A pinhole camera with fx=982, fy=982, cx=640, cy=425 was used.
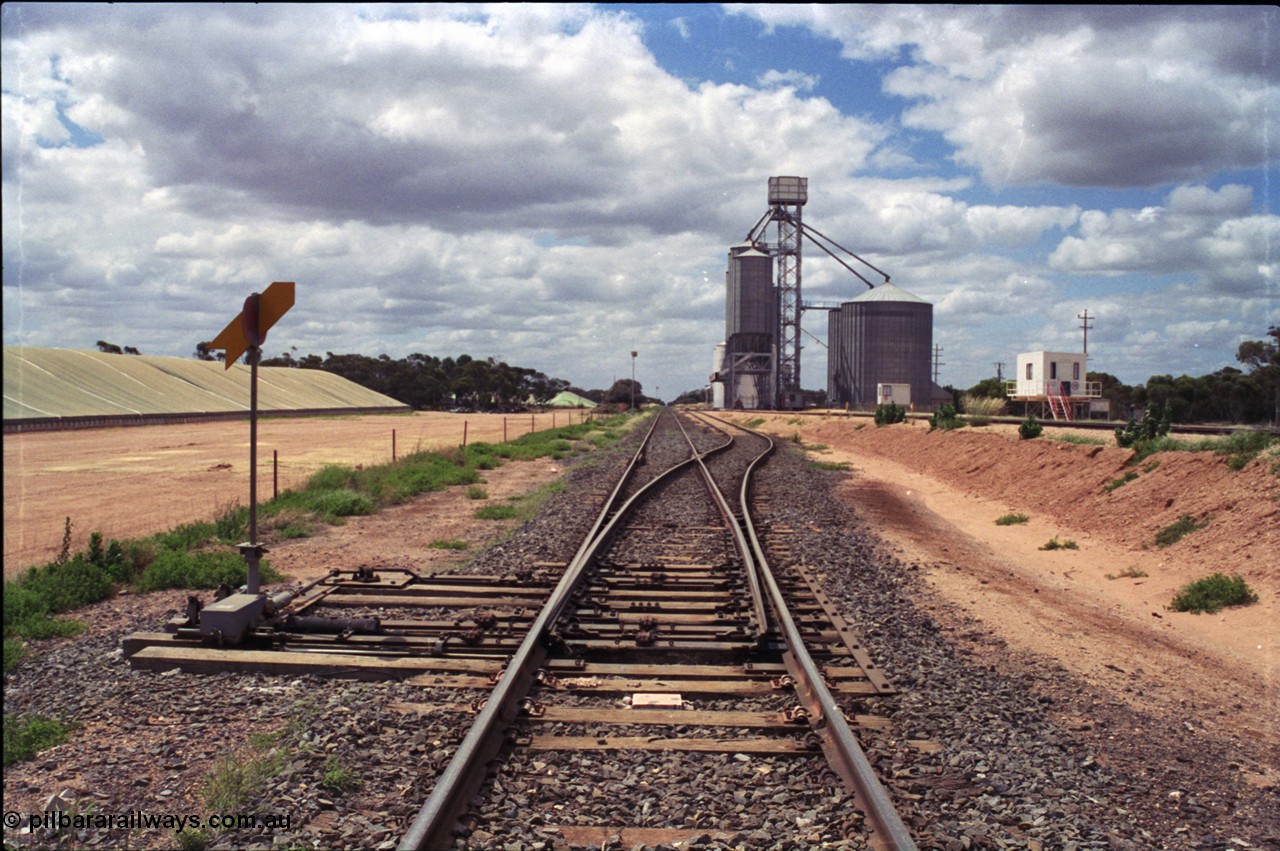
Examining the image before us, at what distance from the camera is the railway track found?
14.5ft

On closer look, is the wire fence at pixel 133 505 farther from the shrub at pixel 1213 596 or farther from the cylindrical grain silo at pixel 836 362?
the cylindrical grain silo at pixel 836 362

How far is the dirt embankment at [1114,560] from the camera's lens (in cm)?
757

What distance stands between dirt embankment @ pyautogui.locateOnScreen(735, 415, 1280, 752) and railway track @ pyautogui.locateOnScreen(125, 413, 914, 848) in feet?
7.30

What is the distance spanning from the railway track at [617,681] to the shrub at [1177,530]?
6.42 metres

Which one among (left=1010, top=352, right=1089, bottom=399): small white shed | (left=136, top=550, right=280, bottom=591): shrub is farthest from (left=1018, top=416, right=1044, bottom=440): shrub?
(left=1010, top=352, right=1089, bottom=399): small white shed

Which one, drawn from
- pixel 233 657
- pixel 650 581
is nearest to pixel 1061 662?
pixel 650 581

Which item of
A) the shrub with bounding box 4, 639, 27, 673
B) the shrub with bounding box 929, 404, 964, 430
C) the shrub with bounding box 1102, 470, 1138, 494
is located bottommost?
the shrub with bounding box 4, 639, 27, 673

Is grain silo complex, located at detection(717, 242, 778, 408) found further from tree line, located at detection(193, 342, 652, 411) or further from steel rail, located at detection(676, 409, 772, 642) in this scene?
steel rail, located at detection(676, 409, 772, 642)

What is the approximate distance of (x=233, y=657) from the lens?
6535 mm

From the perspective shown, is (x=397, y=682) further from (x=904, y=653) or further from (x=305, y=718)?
(x=904, y=653)

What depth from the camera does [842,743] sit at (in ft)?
16.3

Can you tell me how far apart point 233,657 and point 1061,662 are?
602cm

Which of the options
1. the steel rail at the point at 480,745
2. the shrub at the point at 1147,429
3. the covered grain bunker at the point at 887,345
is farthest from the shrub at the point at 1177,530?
the covered grain bunker at the point at 887,345

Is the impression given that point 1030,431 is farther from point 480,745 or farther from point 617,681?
point 480,745
